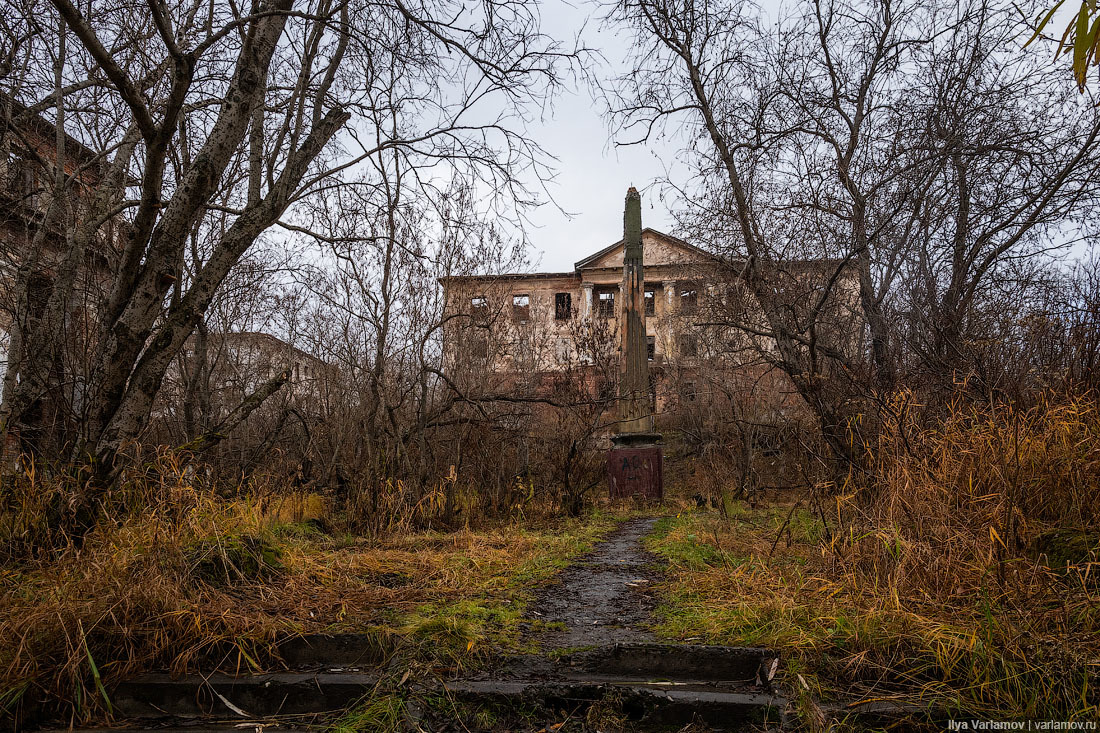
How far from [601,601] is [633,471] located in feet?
25.8

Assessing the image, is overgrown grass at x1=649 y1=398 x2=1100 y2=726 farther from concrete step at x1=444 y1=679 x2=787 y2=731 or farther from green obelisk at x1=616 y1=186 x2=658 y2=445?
green obelisk at x1=616 y1=186 x2=658 y2=445

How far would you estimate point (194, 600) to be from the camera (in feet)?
10.1

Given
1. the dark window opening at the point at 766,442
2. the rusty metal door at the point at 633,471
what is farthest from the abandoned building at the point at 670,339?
the rusty metal door at the point at 633,471

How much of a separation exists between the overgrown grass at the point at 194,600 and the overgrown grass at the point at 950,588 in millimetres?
1267

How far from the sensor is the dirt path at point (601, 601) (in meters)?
3.20

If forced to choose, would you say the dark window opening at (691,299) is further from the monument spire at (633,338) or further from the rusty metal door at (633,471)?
the rusty metal door at (633,471)

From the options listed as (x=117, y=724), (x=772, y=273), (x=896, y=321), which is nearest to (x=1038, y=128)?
(x=896, y=321)

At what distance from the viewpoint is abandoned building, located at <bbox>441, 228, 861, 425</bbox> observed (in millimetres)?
8336

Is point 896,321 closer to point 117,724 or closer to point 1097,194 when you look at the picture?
point 1097,194

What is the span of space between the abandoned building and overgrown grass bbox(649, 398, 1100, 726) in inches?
85.3

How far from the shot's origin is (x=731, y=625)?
10.2 feet

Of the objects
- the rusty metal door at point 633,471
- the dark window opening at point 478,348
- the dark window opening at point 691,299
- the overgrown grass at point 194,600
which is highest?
the dark window opening at point 691,299

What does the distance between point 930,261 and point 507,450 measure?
6159 mm

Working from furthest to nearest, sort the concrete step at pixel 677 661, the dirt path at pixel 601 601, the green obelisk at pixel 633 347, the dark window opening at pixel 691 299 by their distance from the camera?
the green obelisk at pixel 633 347 < the dark window opening at pixel 691 299 < the dirt path at pixel 601 601 < the concrete step at pixel 677 661
